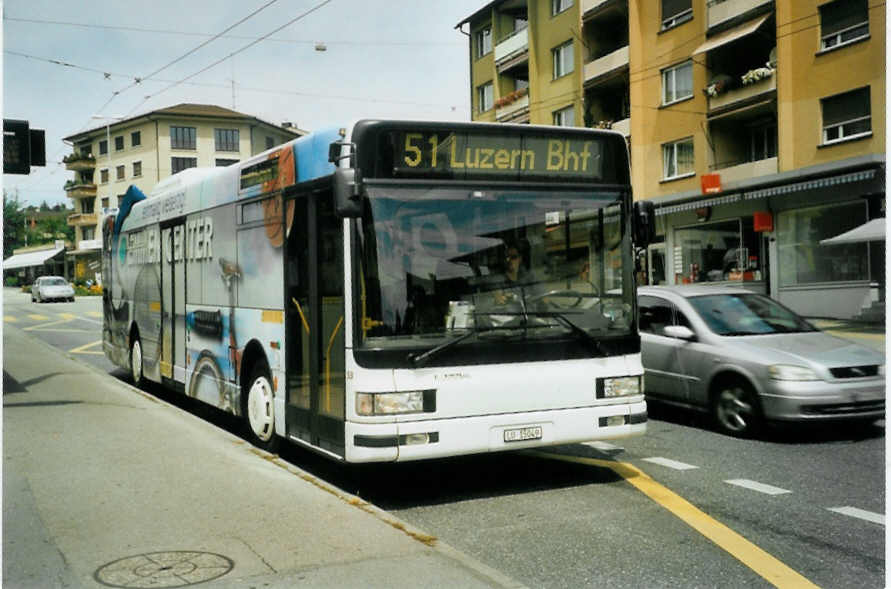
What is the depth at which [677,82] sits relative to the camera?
31234 mm

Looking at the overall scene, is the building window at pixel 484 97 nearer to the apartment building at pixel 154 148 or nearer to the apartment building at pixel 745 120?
the apartment building at pixel 745 120

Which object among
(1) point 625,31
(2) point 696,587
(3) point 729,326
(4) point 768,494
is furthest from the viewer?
(1) point 625,31

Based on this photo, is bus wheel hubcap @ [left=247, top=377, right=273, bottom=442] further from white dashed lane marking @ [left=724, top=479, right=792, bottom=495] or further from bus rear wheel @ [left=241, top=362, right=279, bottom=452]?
white dashed lane marking @ [left=724, top=479, right=792, bottom=495]

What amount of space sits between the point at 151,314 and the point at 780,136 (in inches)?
800

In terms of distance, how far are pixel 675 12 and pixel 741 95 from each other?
16.0ft

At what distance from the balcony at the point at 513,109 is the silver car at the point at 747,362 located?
1178 inches

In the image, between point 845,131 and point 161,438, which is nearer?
point 161,438

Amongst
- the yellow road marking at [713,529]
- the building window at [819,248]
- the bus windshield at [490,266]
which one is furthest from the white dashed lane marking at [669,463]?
the building window at [819,248]

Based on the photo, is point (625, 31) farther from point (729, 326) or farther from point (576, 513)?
point (576, 513)

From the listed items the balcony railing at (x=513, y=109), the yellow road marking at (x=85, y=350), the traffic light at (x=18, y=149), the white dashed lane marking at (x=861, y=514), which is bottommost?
the white dashed lane marking at (x=861, y=514)

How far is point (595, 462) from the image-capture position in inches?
312

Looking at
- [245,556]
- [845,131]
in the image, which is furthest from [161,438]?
[845,131]

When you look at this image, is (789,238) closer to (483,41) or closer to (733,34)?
(733,34)

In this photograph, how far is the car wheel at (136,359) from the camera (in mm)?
13023
